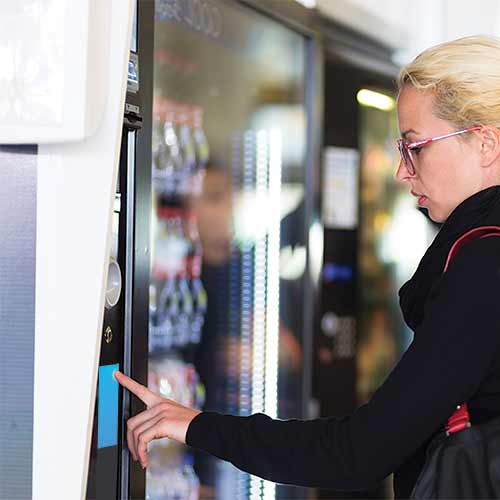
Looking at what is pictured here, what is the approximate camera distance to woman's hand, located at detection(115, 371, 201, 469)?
1671 millimetres

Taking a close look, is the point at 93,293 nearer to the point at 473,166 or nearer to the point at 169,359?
the point at 473,166

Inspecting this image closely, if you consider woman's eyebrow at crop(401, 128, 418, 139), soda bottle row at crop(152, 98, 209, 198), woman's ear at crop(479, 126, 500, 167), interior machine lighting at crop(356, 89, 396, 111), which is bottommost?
woman's ear at crop(479, 126, 500, 167)

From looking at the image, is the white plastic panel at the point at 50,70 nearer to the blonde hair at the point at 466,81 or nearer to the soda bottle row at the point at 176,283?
the blonde hair at the point at 466,81

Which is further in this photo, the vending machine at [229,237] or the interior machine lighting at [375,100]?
the interior machine lighting at [375,100]

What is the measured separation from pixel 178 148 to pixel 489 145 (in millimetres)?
2202

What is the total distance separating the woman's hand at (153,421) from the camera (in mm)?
1671

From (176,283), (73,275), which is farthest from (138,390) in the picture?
(176,283)

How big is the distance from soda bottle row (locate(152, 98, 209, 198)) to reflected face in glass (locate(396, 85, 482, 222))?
2.04m

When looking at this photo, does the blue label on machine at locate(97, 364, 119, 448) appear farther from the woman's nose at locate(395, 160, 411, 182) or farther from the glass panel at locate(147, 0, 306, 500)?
the glass panel at locate(147, 0, 306, 500)

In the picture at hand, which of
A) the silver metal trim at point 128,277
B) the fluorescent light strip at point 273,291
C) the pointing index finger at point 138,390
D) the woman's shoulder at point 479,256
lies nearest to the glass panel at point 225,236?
the fluorescent light strip at point 273,291

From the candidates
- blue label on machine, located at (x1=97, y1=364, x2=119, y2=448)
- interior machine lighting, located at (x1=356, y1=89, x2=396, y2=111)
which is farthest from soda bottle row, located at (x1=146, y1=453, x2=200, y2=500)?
blue label on machine, located at (x1=97, y1=364, x2=119, y2=448)

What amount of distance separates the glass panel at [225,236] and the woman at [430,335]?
71.9 inches

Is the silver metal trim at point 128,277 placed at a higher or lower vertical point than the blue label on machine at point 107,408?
higher

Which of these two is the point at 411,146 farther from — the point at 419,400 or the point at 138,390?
the point at 138,390
